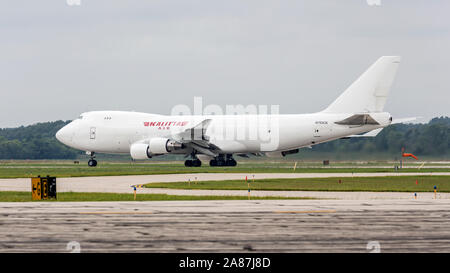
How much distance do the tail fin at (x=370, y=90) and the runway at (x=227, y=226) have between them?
29956mm

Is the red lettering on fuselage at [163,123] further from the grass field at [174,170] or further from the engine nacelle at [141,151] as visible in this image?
the grass field at [174,170]

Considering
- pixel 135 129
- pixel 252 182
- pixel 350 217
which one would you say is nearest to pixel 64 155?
pixel 135 129

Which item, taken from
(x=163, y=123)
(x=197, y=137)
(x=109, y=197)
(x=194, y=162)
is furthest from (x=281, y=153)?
(x=109, y=197)

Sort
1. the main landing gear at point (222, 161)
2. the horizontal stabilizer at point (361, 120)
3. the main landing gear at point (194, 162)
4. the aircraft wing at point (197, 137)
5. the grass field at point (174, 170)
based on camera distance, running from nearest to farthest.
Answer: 1. the grass field at point (174, 170)
2. the horizontal stabilizer at point (361, 120)
3. the aircraft wing at point (197, 137)
4. the main landing gear at point (194, 162)
5. the main landing gear at point (222, 161)

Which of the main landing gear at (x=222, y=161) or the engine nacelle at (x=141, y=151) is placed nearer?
the engine nacelle at (x=141, y=151)

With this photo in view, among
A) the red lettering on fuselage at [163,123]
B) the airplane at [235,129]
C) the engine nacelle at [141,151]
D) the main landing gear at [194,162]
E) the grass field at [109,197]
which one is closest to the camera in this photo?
the grass field at [109,197]

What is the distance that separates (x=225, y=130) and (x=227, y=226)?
130 feet

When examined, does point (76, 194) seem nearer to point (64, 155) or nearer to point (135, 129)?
point (135, 129)

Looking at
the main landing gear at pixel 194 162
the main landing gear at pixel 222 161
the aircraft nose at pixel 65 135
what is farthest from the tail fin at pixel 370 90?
the aircraft nose at pixel 65 135

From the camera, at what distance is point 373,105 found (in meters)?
52.9

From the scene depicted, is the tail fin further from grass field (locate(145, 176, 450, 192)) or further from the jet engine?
the jet engine

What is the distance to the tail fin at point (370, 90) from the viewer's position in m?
52.3

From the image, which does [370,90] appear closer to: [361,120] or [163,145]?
[361,120]

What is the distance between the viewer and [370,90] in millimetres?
52719
